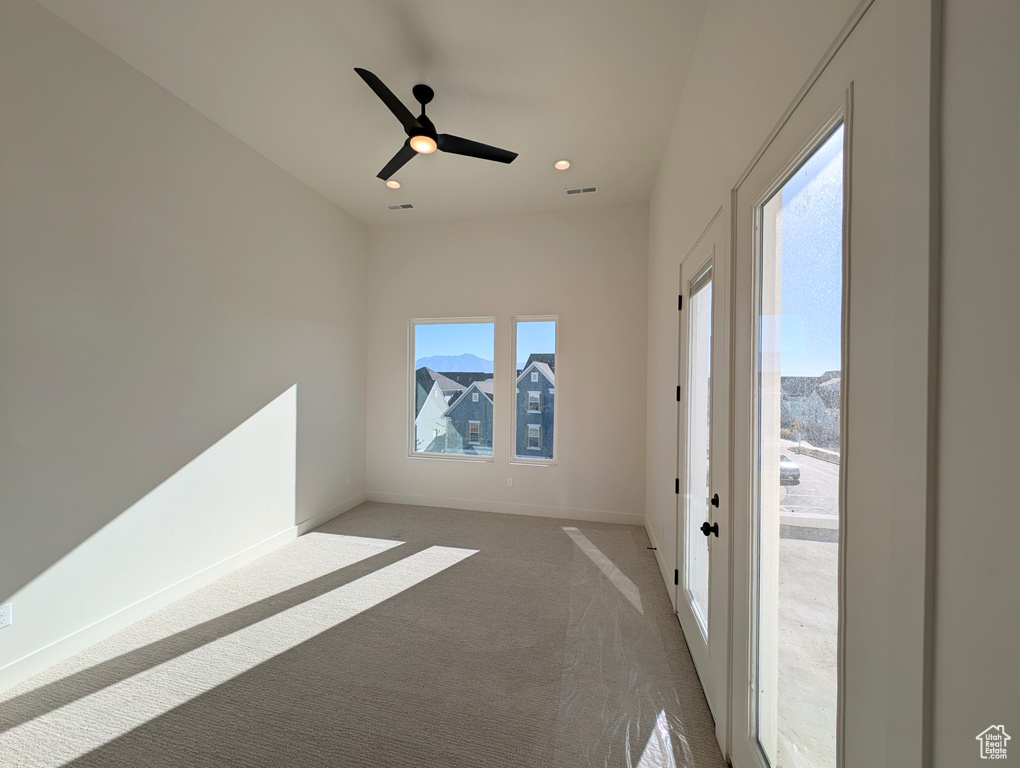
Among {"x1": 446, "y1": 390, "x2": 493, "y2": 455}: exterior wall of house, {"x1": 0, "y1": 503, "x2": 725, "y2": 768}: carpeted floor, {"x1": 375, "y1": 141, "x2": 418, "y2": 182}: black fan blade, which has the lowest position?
{"x1": 0, "y1": 503, "x2": 725, "y2": 768}: carpeted floor

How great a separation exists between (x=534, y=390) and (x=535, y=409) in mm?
221

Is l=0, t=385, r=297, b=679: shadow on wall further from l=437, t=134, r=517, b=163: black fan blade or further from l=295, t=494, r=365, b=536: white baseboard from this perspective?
l=437, t=134, r=517, b=163: black fan blade

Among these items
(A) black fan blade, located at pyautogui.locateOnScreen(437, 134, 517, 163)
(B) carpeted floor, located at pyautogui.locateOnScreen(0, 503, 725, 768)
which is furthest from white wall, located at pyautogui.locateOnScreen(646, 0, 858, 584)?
(A) black fan blade, located at pyautogui.locateOnScreen(437, 134, 517, 163)

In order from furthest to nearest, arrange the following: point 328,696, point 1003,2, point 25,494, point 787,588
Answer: point 25,494 < point 328,696 < point 787,588 < point 1003,2

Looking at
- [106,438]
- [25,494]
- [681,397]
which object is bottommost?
[25,494]

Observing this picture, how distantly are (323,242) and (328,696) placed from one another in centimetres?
393

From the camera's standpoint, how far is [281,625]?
2.46 metres

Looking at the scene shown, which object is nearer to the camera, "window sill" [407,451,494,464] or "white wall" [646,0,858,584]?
"white wall" [646,0,858,584]

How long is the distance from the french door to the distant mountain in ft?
8.35

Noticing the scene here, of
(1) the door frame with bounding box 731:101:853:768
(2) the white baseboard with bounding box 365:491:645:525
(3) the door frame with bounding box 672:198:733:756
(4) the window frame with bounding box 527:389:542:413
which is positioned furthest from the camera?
(4) the window frame with bounding box 527:389:542:413

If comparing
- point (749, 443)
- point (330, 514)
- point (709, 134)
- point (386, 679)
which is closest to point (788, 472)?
point (749, 443)

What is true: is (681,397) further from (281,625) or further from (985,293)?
(281,625)

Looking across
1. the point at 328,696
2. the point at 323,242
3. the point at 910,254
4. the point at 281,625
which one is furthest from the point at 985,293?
the point at 323,242

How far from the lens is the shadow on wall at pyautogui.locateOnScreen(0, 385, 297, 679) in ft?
6.86
